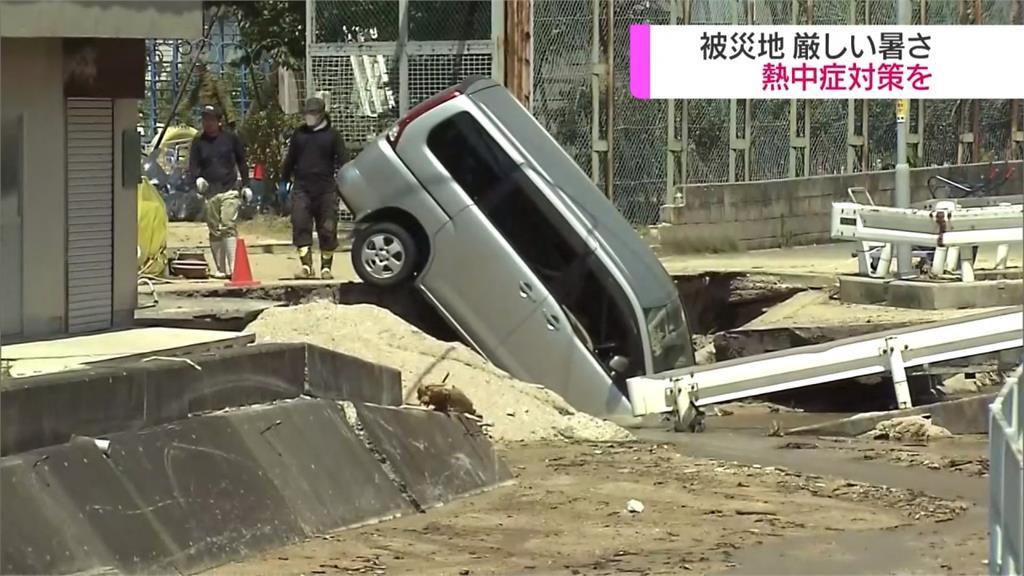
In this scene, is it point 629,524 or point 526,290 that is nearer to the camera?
point 629,524

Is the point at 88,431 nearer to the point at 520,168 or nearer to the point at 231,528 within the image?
the point at 231,528

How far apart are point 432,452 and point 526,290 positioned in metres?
4.02

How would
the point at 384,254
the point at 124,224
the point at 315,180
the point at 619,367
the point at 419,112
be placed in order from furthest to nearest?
the point at 315,180 → the point at 384,254 → the point at 419,112 → the point at 619,367 → the point at 124,224

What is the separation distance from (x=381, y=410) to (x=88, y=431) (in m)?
2.29

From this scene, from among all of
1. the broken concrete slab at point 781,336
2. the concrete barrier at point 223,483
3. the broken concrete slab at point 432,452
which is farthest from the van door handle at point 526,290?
the concrete barrier at point 223,483

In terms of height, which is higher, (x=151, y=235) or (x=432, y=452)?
(x=151, y=235)

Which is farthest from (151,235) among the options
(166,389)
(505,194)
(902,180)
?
Result: (166,389)

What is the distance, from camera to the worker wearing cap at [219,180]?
1677 cm

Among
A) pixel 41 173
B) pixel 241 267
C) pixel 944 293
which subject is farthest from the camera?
pixel 241 267

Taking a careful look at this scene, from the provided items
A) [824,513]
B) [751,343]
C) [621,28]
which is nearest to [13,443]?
[824,513]

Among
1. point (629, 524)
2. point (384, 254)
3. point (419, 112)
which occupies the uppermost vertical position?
point (419, 112)

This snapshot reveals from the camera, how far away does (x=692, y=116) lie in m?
22.0

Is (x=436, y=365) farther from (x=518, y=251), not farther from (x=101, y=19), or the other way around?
(x=101, y=19)

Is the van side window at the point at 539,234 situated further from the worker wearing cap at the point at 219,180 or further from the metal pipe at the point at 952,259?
the metal pipe at the point at 952,259
